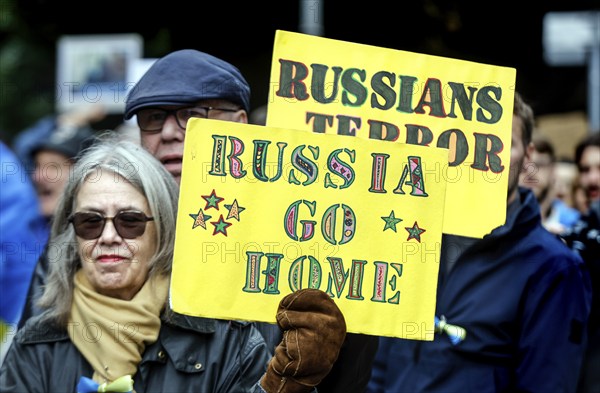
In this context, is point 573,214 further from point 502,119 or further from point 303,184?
point 303,184

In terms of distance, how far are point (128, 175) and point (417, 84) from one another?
87 centimetres

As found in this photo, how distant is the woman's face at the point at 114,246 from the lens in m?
3.18

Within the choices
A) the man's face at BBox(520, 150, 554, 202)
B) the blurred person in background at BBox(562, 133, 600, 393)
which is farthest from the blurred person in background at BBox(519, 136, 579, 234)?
the blurred person in background at BBox(562, 133, 600, 393)

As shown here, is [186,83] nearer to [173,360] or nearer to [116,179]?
[116,179]

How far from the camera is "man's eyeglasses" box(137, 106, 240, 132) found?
359cm

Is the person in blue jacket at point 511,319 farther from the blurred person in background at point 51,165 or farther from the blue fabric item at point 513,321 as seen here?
the blurred person in background at point 51,165

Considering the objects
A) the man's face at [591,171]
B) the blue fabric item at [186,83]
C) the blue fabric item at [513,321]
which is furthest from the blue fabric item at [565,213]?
the blue fabric item at [186,83]

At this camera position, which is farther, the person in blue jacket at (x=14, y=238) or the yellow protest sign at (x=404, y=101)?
the person in blue jacket at (x=14, y=238)

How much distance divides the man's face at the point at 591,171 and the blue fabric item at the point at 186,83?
8.90ft

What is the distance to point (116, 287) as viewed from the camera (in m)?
3.19

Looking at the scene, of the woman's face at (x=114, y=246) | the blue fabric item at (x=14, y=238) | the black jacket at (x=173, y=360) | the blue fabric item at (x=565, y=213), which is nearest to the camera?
the black jacket at (x=173, y=360)

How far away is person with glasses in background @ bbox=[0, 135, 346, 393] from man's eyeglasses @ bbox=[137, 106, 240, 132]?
27 cm

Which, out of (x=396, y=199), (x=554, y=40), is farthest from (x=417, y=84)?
(x=554, y=40)

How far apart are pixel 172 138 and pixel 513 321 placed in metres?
1.28
